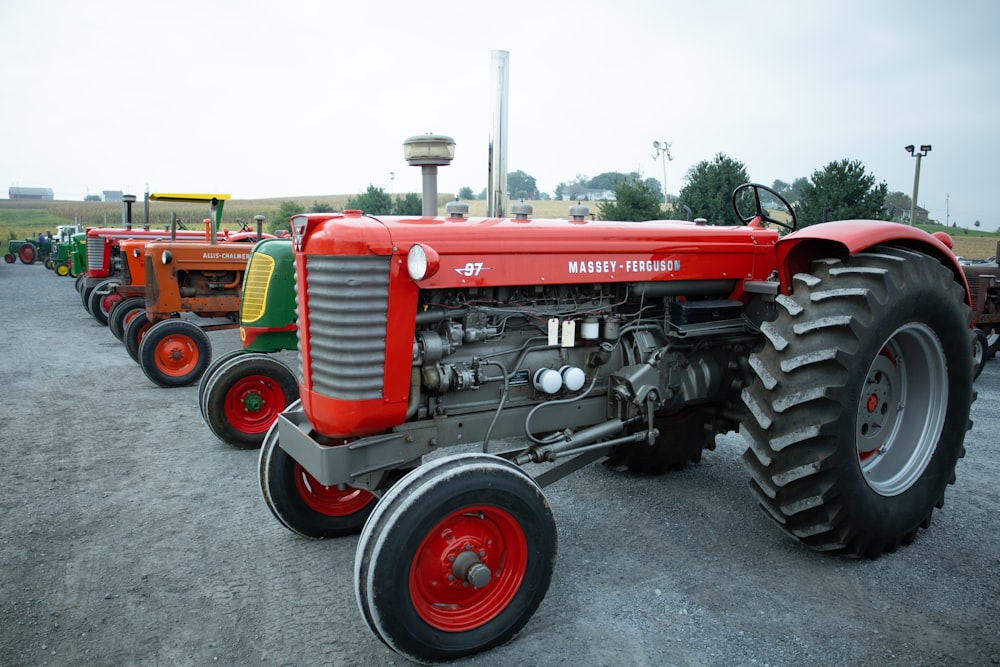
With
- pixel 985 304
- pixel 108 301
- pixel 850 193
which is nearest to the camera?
pixel 985 304

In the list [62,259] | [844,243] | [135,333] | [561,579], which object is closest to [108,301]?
[135,333]

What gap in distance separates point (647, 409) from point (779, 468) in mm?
628

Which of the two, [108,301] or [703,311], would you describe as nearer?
[703,311]

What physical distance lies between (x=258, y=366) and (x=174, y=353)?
8.79 feet

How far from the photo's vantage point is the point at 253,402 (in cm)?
513

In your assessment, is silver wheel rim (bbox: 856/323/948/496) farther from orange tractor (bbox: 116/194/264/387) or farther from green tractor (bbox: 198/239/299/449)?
orange tractor (bbox: 116/194/264/387)

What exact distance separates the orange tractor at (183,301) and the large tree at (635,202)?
12834mm

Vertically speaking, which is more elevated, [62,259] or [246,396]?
[62,259]

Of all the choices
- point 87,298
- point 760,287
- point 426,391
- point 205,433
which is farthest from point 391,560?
point 87,298

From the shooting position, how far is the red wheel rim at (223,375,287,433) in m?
5.05

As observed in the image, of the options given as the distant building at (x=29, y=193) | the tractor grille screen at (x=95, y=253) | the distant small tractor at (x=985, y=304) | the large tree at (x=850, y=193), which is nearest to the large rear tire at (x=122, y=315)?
the tractor grille screen at (x=95, y=253)

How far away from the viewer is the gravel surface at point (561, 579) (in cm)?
256

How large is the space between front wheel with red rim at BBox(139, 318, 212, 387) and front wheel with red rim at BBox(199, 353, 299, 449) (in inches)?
93.0

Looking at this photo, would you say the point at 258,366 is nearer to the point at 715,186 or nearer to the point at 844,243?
the point at 844,243
